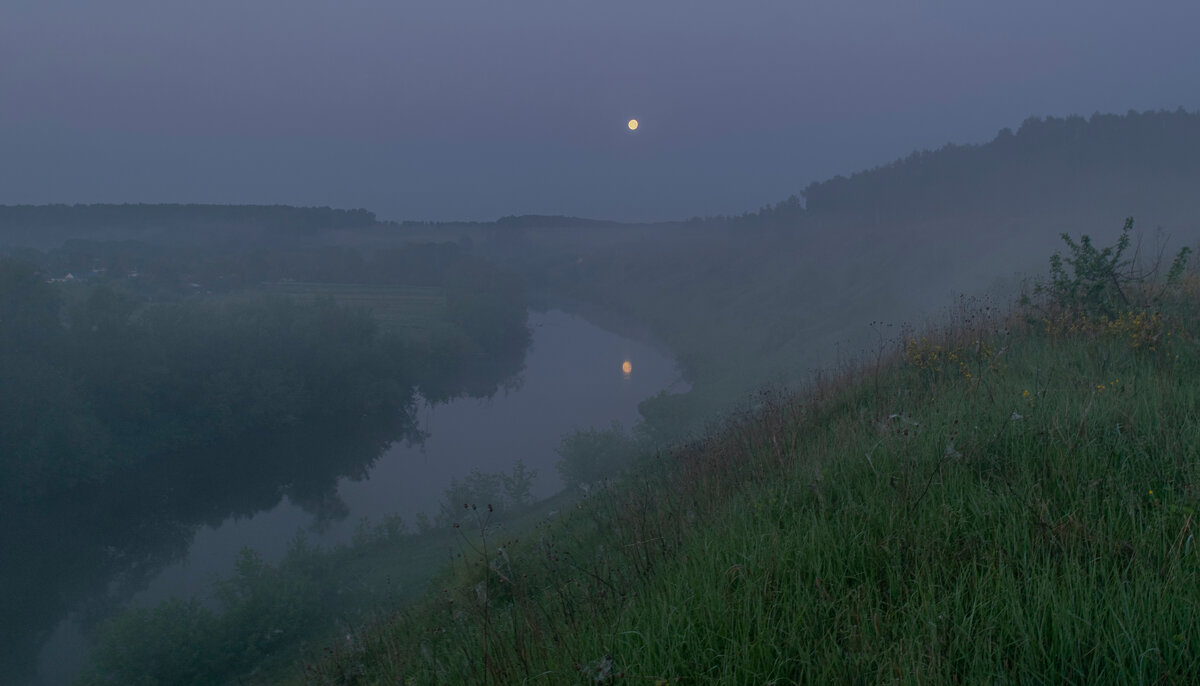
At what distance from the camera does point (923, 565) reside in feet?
7.18

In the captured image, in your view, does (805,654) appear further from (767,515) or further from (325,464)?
(325,464)

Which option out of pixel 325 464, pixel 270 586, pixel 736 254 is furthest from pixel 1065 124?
pixel 270 586

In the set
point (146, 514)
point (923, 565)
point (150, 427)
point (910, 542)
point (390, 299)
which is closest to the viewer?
point (923, 565)

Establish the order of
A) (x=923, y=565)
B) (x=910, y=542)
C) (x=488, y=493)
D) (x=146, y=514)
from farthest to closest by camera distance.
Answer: (x=146, y=514) → (x=488, y=493) → (x=910, y=542) → (x=923, y=565)

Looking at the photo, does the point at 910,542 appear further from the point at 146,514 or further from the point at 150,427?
the point at 150,427

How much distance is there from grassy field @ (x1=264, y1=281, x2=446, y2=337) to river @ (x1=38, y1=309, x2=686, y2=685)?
965 cm

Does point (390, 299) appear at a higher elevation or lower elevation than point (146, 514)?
higher

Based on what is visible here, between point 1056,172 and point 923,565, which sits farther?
point 1056,172

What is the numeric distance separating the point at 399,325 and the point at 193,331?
60.0ft

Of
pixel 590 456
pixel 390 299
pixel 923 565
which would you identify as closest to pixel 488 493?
pixel 590 456

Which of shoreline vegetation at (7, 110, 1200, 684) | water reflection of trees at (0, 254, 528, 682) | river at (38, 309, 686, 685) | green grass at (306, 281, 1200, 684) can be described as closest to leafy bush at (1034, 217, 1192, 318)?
shoreline vegetation at (7, 110, 1200, 684)

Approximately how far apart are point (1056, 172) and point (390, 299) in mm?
64786

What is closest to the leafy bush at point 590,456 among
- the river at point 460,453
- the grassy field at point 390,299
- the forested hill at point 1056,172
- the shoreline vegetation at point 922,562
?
the river at point 460,453

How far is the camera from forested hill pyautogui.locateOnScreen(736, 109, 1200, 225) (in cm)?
5366
